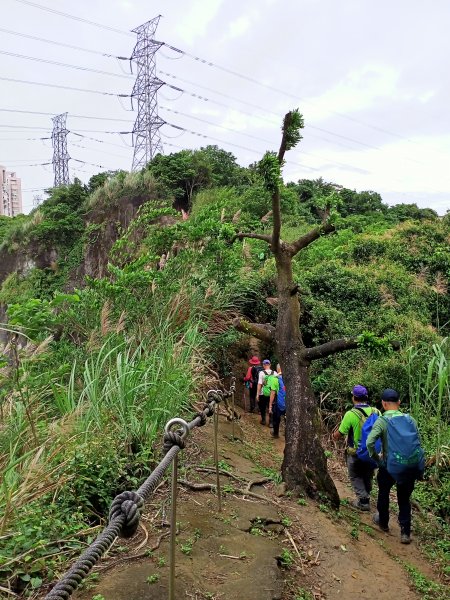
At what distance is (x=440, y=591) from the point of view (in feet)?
12.7

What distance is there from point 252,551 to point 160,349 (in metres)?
2.40

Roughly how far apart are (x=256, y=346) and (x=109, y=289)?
17.2 feet

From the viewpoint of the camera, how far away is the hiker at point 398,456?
15.0 ft

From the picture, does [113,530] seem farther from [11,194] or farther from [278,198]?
[11,194]

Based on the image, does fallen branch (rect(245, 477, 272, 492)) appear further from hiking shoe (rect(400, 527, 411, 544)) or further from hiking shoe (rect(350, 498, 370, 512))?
hiking shoe (rect(400, 527, 411, 544))

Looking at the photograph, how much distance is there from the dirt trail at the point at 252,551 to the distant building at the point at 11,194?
3065 inches

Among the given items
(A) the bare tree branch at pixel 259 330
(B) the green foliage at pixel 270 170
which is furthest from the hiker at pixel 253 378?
(B) the green foliage at pixel 270 170

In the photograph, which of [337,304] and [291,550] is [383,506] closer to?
[291,550]

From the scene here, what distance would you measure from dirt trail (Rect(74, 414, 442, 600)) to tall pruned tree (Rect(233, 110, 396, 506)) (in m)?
0.25

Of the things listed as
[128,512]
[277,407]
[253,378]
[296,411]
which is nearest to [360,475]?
[296,411]

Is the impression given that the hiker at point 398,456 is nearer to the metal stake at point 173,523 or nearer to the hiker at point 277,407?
the metal stake at point 173,523

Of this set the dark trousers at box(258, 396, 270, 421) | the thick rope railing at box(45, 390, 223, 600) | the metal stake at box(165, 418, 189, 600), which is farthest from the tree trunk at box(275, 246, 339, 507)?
the dark trousers at box(258, 396, 270, 421)

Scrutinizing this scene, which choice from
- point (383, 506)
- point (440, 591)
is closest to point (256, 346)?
point (383, 506)

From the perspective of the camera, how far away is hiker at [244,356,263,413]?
30.7 ft
